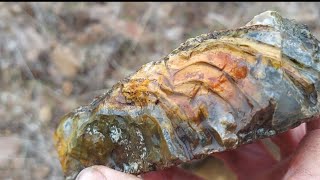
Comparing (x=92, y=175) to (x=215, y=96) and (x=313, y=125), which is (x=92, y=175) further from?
(x=313, y=125)

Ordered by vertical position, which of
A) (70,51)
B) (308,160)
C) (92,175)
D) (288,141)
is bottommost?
(308,160)

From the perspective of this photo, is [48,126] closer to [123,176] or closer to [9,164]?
[9,164]

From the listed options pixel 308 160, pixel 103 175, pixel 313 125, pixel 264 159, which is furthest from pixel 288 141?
pixel 103 175

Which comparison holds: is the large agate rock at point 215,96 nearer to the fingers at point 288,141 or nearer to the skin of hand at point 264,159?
the skin of hand at point 264,159

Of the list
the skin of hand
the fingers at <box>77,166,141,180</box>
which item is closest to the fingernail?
the fingers at <box>77,166,141,180</box>

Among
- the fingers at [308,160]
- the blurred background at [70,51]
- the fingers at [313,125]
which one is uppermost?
the blurred background at [70,51]

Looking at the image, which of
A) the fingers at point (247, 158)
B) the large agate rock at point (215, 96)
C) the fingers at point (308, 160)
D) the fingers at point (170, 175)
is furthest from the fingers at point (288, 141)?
the large agate rock at point (215, 96)
